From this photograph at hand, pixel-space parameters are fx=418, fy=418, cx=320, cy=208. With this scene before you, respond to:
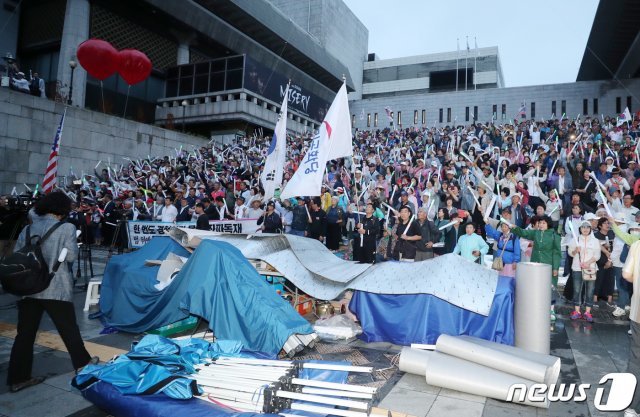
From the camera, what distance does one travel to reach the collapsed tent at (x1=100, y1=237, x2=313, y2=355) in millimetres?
6133

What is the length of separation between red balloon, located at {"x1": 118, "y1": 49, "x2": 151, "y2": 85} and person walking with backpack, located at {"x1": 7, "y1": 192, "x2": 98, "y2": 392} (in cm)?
1781

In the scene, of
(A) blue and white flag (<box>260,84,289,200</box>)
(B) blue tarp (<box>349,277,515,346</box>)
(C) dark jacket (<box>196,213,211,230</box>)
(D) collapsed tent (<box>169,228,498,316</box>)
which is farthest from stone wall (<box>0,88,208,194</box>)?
(B) blue tarp (<box>349,277,515,346</box>)

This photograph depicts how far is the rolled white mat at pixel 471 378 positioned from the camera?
4.84 m

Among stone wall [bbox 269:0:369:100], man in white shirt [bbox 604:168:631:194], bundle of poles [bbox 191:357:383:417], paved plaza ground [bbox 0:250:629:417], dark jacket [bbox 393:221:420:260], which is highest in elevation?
stone wall [bbox 269:0:369:100]

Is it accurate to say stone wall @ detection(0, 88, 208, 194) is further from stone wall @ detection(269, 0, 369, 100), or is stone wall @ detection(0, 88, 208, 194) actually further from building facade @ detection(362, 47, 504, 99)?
building facade @ detection(362, 47, 504, 99)

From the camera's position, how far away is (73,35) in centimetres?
3159

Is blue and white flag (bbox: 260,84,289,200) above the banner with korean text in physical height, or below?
above

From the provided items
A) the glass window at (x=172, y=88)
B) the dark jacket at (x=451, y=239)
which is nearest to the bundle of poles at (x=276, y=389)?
the dark jacket at (x=451, y=239)

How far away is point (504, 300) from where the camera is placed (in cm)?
652

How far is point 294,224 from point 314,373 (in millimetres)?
9042

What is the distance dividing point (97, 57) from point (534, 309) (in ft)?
67.1

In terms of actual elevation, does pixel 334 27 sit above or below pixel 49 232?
above

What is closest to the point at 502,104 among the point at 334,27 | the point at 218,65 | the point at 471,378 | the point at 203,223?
the point at 218,65

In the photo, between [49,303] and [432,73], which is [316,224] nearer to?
[49,303]
